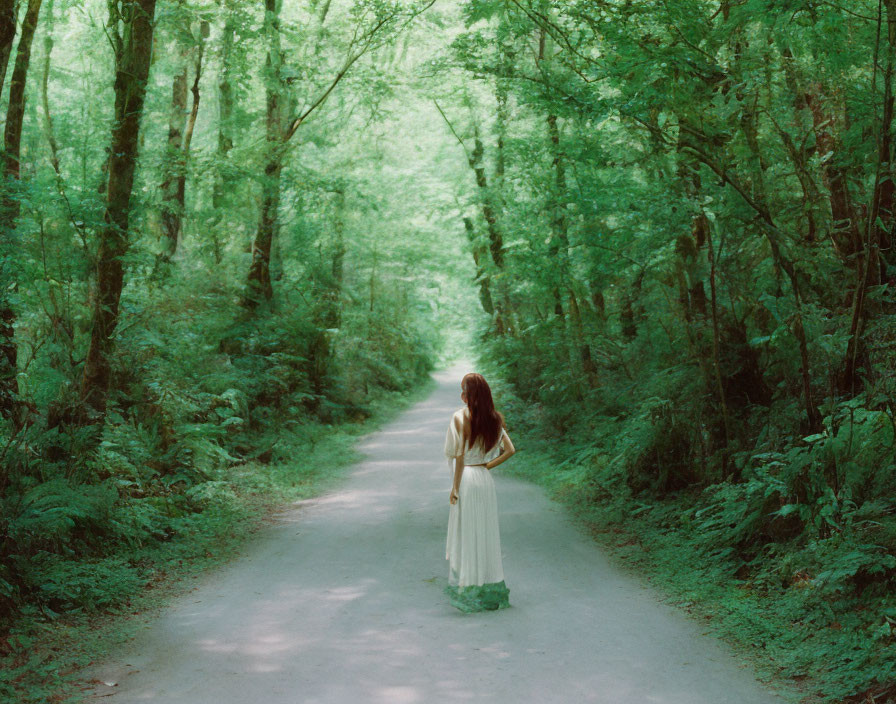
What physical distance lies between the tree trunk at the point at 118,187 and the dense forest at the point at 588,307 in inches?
1.4

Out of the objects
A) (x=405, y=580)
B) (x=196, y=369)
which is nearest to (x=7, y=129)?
(x=196, y=369)

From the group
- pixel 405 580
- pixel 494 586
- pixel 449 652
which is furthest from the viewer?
pixel 405 580

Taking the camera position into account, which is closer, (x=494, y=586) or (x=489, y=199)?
(x=494, y=586)

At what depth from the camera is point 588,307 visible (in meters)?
18.8

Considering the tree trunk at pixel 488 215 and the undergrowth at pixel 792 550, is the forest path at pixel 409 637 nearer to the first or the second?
the undergrowth at pixel 792 550

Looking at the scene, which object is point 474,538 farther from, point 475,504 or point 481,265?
point 481,265

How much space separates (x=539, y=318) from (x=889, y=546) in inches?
668

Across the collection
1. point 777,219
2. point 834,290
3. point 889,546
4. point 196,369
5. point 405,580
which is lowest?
point 405,580

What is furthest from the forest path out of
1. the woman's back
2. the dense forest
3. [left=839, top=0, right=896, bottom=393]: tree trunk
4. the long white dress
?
[left=839, top=0, right=896, bottom=393]: tree trunk

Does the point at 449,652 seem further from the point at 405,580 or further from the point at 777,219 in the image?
the point at 777,219

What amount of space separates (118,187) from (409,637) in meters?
7.12

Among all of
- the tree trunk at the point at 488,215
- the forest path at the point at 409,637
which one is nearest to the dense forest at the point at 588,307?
the forest path at the point at 409,637

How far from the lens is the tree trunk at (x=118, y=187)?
32.8ft

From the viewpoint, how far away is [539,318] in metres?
22.8
